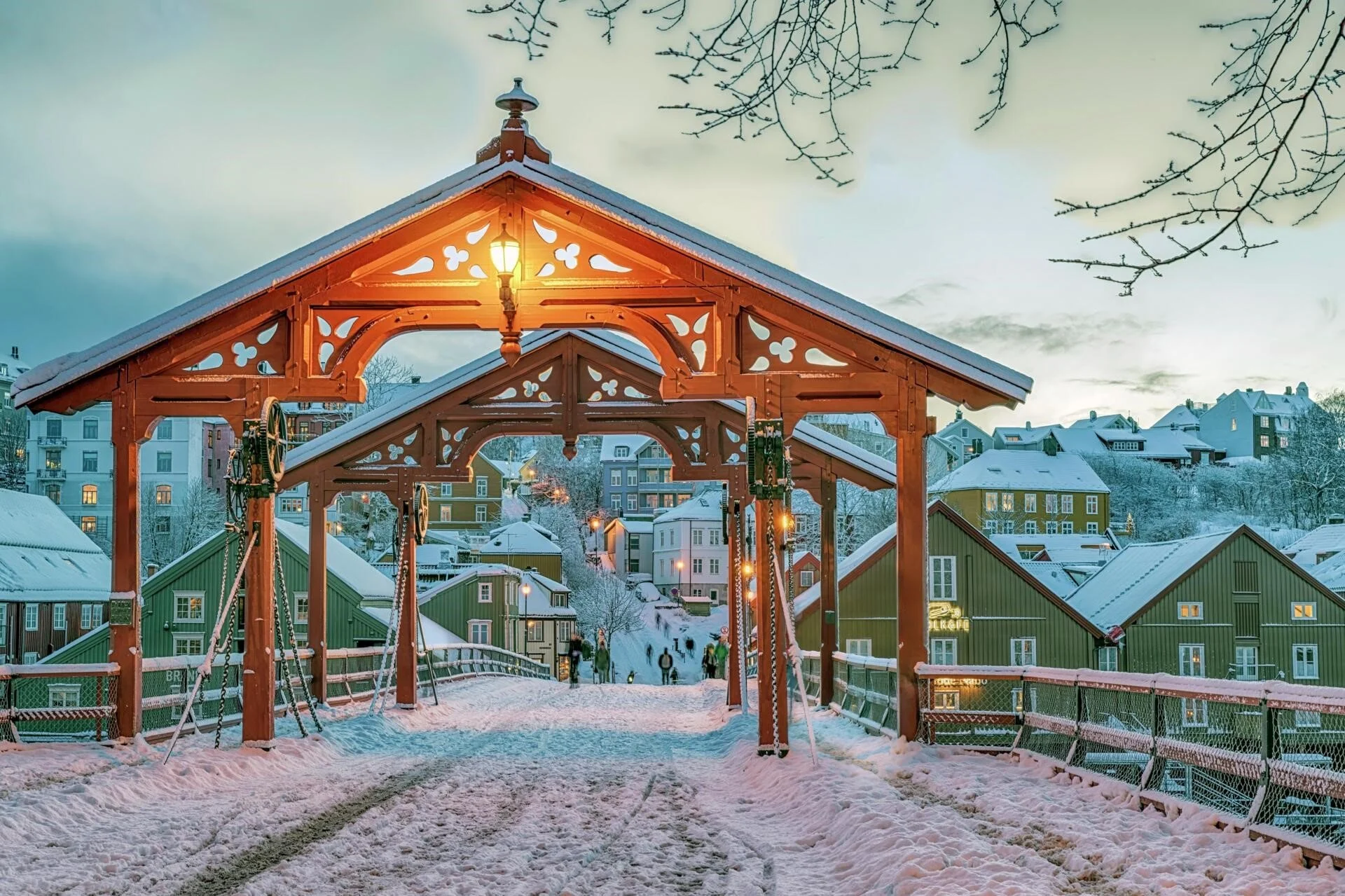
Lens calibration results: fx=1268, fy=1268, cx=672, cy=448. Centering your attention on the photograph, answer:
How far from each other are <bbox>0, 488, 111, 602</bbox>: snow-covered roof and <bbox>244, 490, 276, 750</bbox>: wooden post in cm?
3227

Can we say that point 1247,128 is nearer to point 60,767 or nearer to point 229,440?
point 60,767

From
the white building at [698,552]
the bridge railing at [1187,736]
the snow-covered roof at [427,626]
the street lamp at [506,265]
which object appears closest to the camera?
the bridge railing at [1187,736]

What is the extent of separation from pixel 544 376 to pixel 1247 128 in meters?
13.4

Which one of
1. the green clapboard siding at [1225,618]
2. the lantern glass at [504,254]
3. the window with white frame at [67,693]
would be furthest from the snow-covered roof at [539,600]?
the lantern glass at [504,254]

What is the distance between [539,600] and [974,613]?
26484 millimetres

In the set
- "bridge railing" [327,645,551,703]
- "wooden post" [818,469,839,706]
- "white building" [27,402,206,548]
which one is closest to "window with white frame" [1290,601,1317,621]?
"bridge railing" [327,645,551,703]

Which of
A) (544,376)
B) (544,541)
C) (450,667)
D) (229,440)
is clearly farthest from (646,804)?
(229,440)

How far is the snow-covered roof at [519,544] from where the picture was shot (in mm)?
69688

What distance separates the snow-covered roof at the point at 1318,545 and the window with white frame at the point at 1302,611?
1271 cm

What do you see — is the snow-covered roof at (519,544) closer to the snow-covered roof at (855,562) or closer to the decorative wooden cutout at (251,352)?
Result: the snow-covered roof at (855,562)

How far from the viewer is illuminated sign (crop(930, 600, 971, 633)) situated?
4038 cm

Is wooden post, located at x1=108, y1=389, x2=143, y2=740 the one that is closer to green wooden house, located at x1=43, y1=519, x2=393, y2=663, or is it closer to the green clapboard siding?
green wooden house, located at x1=43, y1=519, x2=393, y2=663

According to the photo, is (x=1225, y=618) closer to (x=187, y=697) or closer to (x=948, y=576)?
(x=948, y=576)

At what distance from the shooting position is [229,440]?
8169 centimetres
